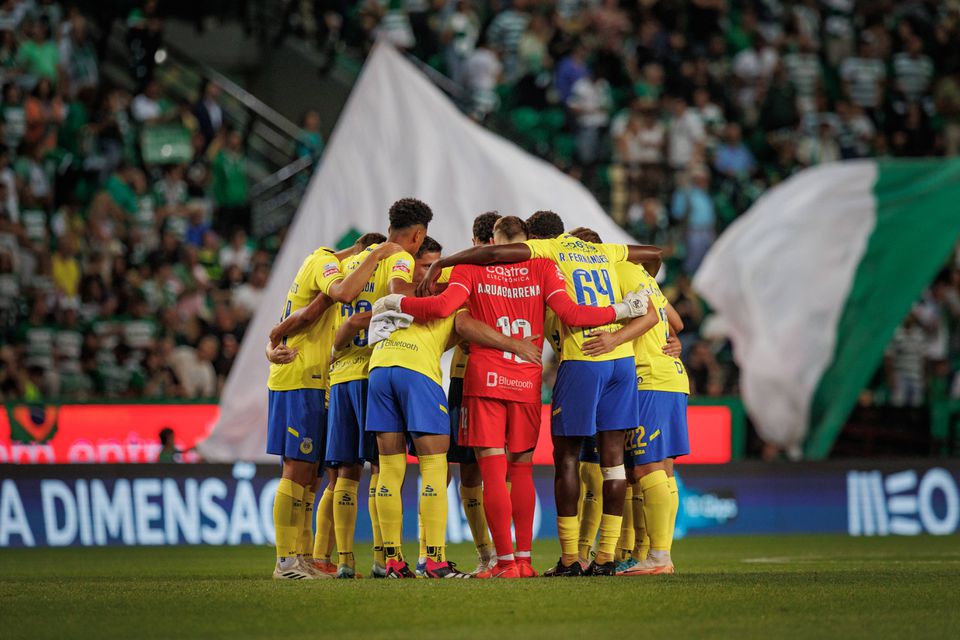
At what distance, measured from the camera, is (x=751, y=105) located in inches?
1053

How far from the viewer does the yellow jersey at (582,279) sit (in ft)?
34.3

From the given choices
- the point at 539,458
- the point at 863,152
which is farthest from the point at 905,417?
the point at 863,152

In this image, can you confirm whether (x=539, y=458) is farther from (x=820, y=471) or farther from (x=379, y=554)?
(x=379, y=554)

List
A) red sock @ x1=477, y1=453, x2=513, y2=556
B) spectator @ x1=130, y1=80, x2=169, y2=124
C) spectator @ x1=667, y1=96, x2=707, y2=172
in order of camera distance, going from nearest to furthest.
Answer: red sock @ x1=477, y1=453, x2=513, y2=556
spectator @ x1=130, y1=80, x2=169, y2=124
spectator @ x1=667, y1=96, x2=707, y2=172

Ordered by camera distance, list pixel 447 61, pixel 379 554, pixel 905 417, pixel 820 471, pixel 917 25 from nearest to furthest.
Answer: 1. pixel 379 554
2. pixel 820 471
3. pixel 905 417
4. pixel 447 61
5. pixel 917 25

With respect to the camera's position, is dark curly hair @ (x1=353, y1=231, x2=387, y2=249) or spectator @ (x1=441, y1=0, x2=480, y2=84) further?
spectator @ (x1=441, y1=0, x2=480, y2=84)

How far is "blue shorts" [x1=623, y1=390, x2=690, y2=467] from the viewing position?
1087cm

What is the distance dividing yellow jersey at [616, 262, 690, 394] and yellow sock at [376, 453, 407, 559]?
1884 millimetres

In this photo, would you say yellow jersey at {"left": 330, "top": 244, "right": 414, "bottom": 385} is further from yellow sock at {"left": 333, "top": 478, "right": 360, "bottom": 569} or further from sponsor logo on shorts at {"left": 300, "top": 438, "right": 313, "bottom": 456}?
yellow sock at {"left": 333, "top": 478, "right": 360, "bottom": 569}

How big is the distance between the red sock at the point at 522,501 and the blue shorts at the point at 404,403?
1.75 ft

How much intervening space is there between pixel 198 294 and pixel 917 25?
14914 millimetres

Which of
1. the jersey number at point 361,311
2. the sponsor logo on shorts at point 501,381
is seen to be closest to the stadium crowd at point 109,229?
→ the jersey number at point 361,311

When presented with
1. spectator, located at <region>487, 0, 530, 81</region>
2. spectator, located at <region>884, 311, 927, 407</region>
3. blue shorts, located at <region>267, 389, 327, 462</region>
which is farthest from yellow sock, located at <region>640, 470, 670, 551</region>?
spectator, located at <region>487, 0, 530, 81</region>

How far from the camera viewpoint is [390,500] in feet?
33.8
